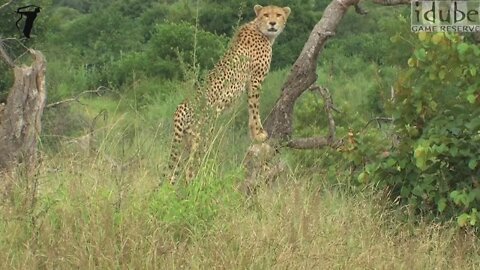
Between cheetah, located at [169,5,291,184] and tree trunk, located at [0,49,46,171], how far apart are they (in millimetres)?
774

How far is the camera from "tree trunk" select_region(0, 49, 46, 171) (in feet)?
15.3

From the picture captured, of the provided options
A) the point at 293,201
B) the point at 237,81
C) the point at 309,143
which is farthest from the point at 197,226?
the point at 237,81

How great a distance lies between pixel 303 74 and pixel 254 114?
19.0 inches

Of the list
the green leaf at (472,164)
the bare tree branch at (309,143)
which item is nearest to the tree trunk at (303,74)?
the bare tree branch at (309,143)

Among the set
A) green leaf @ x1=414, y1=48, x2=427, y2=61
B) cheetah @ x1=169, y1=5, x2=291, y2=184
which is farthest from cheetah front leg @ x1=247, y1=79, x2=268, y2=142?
green leaf @ x1=414, y1=48, x2=427, y2=61

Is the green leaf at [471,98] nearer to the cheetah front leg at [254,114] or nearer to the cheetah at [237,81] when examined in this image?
the cheetah at [237,81]

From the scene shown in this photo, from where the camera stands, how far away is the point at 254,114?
591cm

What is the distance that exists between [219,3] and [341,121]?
8.17m

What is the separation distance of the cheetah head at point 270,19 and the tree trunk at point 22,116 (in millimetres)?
2107

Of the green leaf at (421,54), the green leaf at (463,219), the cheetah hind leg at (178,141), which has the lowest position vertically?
the green leaf at (463,219)

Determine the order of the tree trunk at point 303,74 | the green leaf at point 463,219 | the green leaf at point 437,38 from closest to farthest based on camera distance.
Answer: the green leaf at point 463,219 < the green leaf at point 437,38 < the tree trunk at point 303,74

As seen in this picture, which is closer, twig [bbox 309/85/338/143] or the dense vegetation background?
the dense vegetation background

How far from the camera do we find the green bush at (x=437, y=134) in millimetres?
4332

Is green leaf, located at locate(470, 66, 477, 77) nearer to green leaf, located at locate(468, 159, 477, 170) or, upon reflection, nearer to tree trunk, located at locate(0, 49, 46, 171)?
green leaf, located at locate(468, 159, 477, 170)
